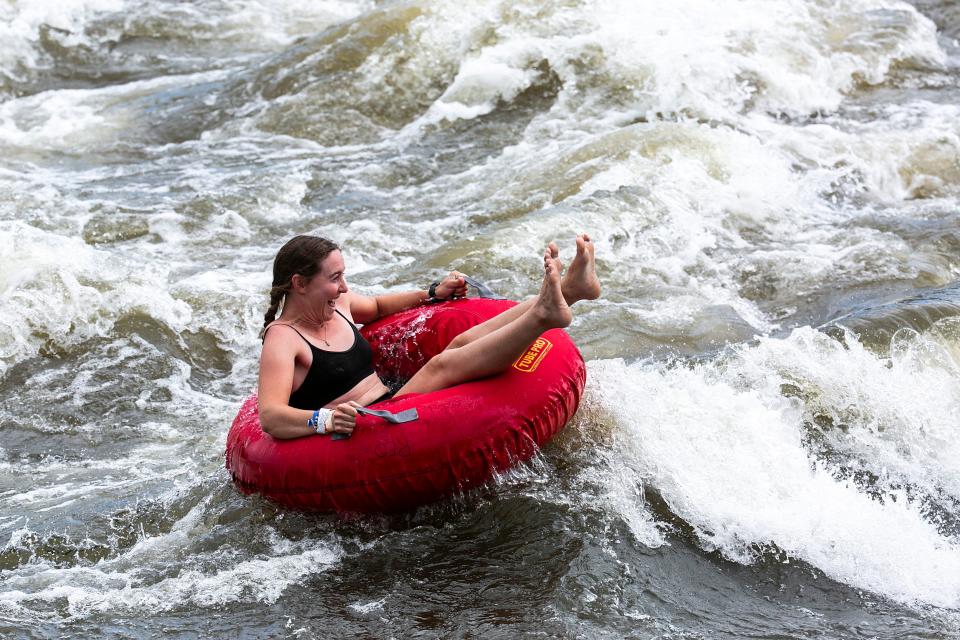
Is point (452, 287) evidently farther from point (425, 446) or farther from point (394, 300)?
point (425, 446)

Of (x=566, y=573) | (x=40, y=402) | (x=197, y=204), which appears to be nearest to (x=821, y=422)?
(x=566, y=573)

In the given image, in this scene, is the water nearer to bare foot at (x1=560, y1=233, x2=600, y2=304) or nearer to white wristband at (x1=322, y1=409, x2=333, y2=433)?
white wristband at (x1=322, y1=409, x2=333, y2=433)

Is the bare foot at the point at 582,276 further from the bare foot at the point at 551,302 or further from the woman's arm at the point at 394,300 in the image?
the woman's arm at the point at 394,300

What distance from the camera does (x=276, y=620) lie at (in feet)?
12.4

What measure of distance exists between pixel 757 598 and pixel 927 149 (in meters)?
6.20

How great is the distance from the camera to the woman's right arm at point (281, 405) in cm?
414

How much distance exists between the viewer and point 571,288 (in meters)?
4.30

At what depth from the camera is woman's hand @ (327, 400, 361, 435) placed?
4.12 metres

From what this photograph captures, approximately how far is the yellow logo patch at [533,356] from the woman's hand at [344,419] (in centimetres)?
69

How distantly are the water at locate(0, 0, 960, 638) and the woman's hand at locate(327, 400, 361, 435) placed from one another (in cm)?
40

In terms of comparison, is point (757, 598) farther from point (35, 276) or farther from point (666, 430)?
point (35, 276)

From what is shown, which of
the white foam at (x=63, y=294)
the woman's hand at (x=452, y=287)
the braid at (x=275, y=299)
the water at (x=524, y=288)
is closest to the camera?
the water at (x=524, y=288)

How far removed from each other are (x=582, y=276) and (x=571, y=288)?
0.08 meters

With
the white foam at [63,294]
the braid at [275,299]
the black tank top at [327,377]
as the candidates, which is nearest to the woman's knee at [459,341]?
the black tank top at [327,377]
